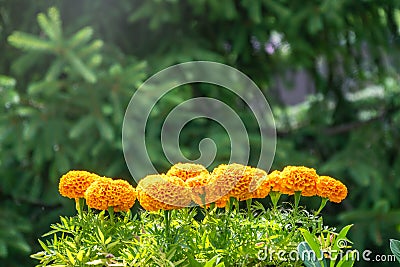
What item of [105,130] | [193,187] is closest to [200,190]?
[193,187]

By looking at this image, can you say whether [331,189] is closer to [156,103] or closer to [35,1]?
[156,103]

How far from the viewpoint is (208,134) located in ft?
7.91

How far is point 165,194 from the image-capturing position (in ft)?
2.69

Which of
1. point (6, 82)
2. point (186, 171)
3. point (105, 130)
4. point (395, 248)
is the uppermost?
point (6, 82)

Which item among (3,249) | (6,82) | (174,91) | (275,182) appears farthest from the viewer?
(174,91)

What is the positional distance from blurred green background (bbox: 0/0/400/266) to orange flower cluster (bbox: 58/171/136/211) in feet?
3.84

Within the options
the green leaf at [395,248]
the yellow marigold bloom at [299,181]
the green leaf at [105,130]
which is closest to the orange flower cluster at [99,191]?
the yellow marigold bloom at [299,181]

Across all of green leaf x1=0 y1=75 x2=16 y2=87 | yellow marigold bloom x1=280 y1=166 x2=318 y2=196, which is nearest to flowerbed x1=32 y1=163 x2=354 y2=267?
yellow marigold bloom x1=280 y1=166 x2=318 y2=196

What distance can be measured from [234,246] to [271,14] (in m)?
1.85

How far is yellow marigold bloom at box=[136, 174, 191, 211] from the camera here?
82 centimetres

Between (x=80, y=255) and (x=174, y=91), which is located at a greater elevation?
(x=174, y=91)

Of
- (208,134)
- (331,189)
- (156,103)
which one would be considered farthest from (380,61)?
(331,189)

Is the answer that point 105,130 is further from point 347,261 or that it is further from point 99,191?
point 347,261

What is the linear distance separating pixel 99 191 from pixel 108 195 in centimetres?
1
